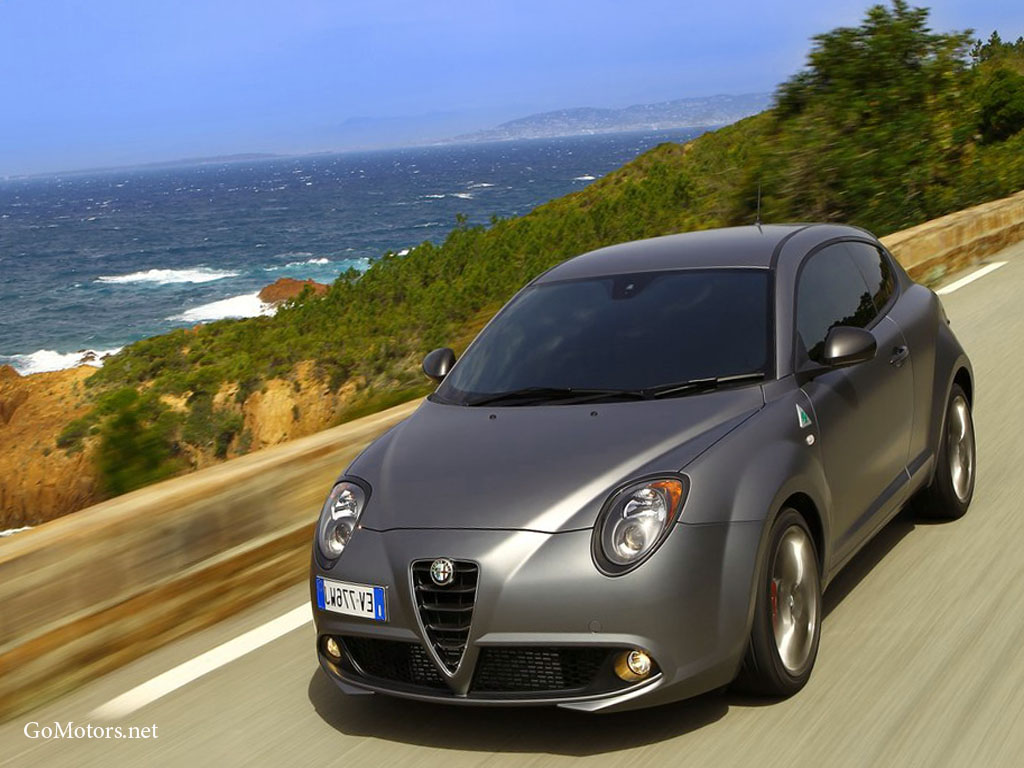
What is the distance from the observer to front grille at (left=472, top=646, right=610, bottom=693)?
157 inches

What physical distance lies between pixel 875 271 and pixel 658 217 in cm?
2366

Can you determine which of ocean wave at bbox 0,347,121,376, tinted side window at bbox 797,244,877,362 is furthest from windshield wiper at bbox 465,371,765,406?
ocean wave at bbox 0,347,121,376

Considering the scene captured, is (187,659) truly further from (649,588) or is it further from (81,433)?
(81,433)

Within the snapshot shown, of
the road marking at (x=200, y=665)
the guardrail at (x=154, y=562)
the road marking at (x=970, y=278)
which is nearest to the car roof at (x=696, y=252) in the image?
the guardrail at (x=154, y=562)

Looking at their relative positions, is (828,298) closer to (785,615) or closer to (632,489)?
Answer: (785,615)

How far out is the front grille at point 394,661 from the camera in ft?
13.5

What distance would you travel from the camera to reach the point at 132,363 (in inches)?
1620

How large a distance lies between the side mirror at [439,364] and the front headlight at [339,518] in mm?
1163

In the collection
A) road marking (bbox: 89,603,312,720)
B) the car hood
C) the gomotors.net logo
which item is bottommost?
road marking (bbox: 89,603,312,720)

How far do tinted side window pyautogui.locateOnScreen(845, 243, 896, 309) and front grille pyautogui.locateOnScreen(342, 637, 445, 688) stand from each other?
287 centimetres

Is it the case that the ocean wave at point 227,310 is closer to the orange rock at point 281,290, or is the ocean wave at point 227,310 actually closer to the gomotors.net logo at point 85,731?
the orange rock at point 281,290

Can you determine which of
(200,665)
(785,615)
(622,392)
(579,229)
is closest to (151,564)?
(200,665)

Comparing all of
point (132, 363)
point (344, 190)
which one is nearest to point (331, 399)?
point (132, 363)

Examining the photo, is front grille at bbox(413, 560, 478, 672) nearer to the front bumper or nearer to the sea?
Answer: the front bumper
